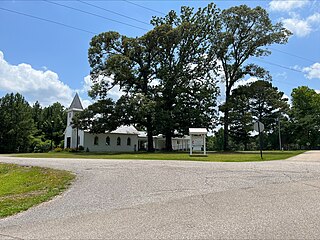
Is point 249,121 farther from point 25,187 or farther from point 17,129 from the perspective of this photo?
point 17,129

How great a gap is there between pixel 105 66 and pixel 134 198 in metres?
35.0

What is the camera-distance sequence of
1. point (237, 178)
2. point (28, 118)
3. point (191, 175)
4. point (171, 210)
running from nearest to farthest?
point (171, 210), point (237, 178), point (191, 175), point (28, 118)

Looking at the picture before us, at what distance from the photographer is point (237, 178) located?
11.1 m

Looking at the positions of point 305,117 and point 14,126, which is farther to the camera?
point 305,117

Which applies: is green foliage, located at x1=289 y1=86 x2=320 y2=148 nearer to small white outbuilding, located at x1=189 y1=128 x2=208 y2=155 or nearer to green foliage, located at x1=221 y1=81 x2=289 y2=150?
green foliage, located at x1=221 y1=81 x2=289 y2=150

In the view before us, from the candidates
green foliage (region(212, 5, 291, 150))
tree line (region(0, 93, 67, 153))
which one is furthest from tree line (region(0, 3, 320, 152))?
tree line (region(0, 93, 67, 153))

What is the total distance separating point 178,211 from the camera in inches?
252

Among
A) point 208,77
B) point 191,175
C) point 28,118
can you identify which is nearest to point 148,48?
point 208,77

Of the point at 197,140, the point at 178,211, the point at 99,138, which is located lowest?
the point at 178,211

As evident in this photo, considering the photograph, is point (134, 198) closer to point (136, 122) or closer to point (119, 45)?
point (136, 122)

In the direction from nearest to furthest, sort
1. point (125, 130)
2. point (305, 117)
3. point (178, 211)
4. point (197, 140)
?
point (178, 211) < point (197, 140) < point (125, 130) < point (305, 117)

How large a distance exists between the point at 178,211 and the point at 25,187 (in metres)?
7.94

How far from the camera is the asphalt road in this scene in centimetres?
496

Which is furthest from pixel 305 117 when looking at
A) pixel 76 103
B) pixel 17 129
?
pixel 17 129
